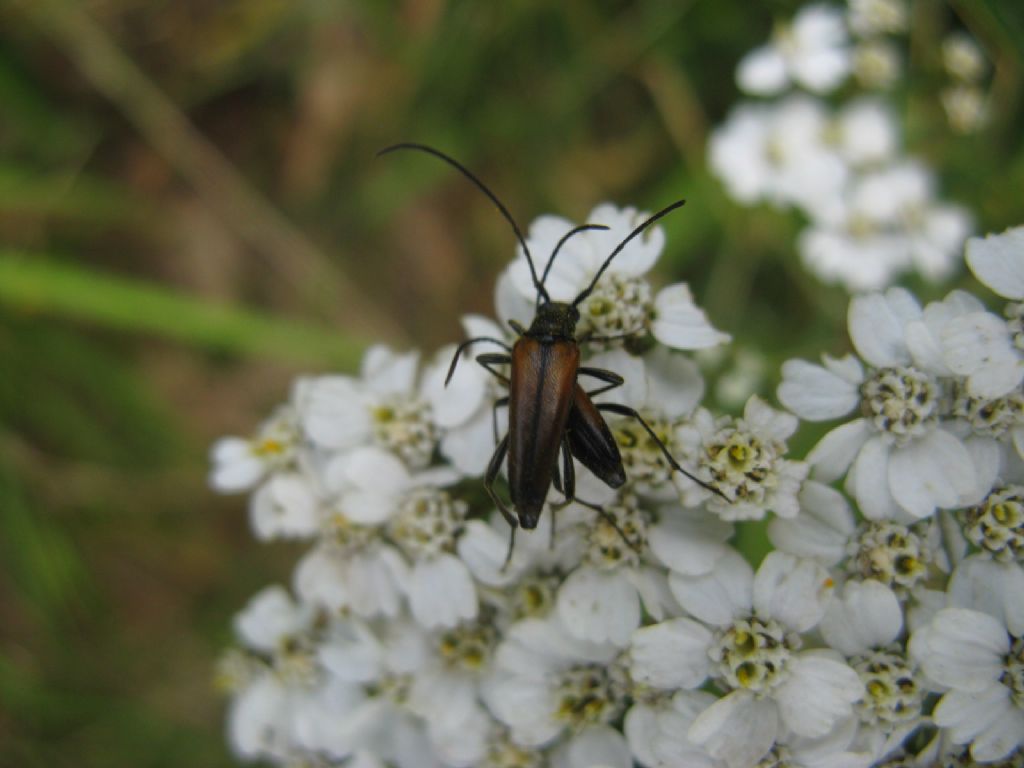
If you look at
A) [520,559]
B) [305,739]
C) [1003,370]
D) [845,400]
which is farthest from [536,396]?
[305,739]

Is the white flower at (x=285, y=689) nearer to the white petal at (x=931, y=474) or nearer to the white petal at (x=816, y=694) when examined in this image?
the white petal at (x=816, y=694)

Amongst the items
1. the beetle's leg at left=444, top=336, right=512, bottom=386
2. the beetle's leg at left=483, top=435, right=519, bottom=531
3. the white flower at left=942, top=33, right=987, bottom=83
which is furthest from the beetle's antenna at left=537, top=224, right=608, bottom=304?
the white flower at left=942, top=33, right=987, bottom=83

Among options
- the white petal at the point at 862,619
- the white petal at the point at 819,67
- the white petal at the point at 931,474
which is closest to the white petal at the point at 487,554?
the white petal at the point at 862,619

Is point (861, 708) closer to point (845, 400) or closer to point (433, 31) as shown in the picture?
point (845, 400)

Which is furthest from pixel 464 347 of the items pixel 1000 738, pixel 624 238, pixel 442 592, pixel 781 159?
pixel 781 159

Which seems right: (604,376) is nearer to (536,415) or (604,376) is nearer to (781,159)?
(536,415)

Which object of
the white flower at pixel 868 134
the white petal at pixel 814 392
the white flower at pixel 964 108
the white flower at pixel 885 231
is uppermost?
the white flower at pixel 868 134

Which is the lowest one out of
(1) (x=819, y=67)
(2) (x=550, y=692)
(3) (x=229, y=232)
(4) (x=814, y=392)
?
(2) (x=550, y=692)
